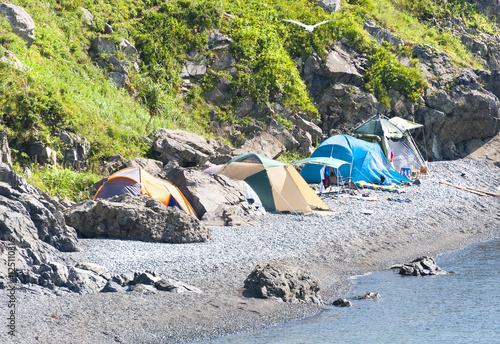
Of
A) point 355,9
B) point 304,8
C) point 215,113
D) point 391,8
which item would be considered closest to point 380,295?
point 215,113

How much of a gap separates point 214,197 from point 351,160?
8.37 m

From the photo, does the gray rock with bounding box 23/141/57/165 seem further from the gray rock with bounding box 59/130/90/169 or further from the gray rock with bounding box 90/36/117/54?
the gray rock with bounding box 90/36/117/54

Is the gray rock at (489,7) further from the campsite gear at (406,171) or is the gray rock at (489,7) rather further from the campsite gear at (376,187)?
the campsite gear at (376,187)

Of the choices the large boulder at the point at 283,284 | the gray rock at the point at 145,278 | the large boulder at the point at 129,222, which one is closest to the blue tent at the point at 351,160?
the large boulder at the point at 129,222

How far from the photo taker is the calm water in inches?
335

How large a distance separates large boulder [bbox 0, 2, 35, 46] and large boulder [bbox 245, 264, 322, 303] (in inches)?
569

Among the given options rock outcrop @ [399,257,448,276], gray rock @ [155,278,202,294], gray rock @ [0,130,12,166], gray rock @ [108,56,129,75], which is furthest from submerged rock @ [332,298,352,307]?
gray rock @ [108,56,129,75]

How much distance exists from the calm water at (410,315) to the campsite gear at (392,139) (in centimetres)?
1210

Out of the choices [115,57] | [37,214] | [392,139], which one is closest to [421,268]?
[37,214]

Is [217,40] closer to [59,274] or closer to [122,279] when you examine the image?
[122,279]

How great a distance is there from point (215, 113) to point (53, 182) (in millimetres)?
10849

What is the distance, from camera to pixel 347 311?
9758mm

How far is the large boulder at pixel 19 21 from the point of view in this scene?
1925 cm

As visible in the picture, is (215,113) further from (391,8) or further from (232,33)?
(391,8)
